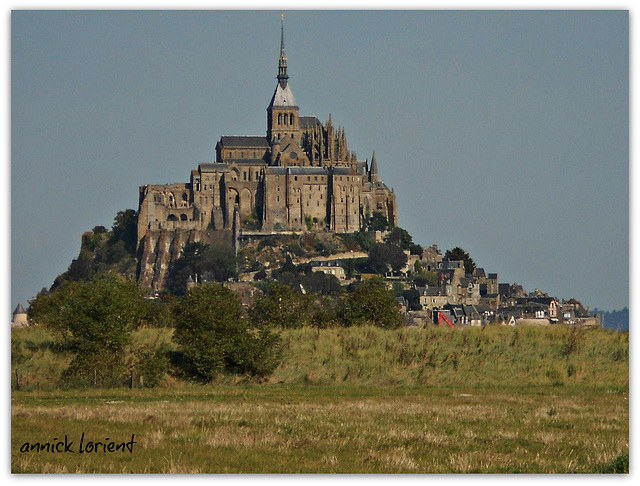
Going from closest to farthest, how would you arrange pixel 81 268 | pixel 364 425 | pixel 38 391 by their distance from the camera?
pixel 364 425 → pixel 38 391 → pixel 81 268

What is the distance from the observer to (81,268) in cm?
11862

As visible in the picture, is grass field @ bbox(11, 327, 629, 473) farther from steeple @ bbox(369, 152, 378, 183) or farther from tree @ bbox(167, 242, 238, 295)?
steeple @ bbox(369, 152, 378, 183)

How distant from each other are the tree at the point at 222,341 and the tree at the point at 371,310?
9829 mm

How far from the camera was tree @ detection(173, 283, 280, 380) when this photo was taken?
31000 millimetres

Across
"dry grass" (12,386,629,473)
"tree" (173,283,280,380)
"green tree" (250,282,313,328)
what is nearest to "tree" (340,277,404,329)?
"green tree" (250,282,313,328)

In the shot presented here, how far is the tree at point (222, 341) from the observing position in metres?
31.0

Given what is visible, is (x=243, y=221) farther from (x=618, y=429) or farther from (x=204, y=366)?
(x=618, y=429)

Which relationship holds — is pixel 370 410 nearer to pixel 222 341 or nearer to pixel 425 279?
pixel 222 341

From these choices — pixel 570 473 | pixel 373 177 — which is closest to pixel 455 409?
pixel 570 473

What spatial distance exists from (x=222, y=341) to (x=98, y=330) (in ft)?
11.2

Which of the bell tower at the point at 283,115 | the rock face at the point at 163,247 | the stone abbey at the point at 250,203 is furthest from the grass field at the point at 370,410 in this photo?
the bell tower at the point at 283,115

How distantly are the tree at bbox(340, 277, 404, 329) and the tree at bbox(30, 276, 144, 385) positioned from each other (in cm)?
1077

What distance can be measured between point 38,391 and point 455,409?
1067 cm

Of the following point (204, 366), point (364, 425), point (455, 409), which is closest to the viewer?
point (364, 425)
